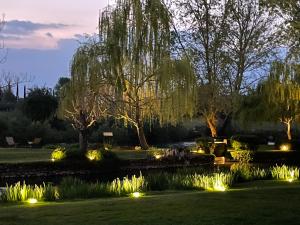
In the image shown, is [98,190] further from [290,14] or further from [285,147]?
[285,147]

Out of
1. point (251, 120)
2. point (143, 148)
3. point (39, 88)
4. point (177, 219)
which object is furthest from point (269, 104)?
point (177, 219)

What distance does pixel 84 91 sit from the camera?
29.6 m

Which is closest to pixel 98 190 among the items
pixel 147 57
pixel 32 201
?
pixel 32 201

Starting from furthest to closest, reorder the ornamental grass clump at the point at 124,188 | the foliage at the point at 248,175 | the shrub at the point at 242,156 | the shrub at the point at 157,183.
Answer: the shrub at the point at 242,156 → the foliage at the point at 248,175 → the shrub at the point at 157,183 → the ornamental grass clump at the point at 124,188

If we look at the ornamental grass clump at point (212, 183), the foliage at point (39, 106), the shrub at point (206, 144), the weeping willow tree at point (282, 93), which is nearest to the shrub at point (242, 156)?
the shrub at point (206, 144)

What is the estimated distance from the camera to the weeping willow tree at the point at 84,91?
94.3 ft

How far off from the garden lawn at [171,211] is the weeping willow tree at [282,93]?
55.3 ft

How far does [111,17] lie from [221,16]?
1294 cm

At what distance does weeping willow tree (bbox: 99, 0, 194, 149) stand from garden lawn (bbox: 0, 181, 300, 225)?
53.3 feet

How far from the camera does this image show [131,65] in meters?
27.3

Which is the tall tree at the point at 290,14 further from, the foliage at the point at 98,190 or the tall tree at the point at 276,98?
the tall tree at the point at 276,98

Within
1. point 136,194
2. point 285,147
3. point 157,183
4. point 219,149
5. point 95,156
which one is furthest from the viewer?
point 285,147

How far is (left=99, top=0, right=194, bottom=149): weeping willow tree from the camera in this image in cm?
2733

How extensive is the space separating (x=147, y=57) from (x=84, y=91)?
4608 millimetres
